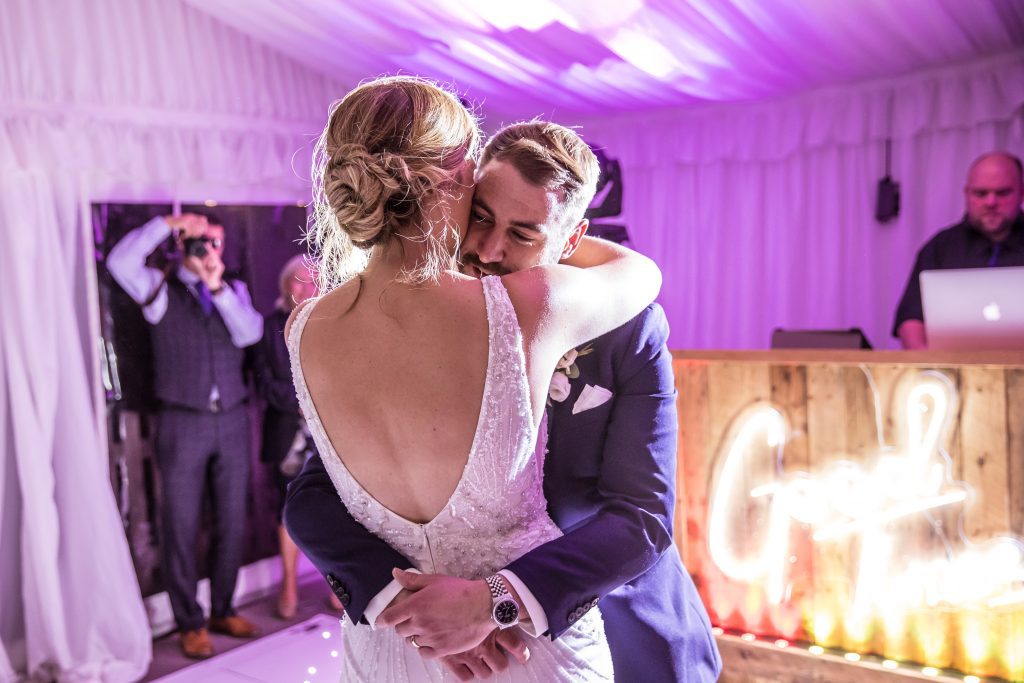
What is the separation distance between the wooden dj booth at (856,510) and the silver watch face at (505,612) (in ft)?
6.14

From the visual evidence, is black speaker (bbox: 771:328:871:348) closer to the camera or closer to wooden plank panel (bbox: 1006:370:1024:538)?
wooden plank panel (bbox: 1006:370:1024:538)

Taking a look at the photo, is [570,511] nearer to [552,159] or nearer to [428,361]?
[428,361]

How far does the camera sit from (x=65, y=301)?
386cm

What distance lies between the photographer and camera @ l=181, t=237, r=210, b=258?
14.0 feet

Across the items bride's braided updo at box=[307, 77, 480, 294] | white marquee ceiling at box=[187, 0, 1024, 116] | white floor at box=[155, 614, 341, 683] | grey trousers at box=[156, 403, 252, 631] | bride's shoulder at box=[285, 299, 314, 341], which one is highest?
white marquee ceiling at box=[187, 0, 1024, 116]

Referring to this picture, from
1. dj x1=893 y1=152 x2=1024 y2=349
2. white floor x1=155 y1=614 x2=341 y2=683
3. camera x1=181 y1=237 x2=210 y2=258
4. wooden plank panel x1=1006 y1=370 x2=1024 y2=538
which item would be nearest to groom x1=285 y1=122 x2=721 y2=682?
wooden plank panel x1=1006 y1=370 x2=1024 y2=538

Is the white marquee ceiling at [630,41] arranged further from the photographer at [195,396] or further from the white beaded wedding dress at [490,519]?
the white beaded wedding dress at [490,519]

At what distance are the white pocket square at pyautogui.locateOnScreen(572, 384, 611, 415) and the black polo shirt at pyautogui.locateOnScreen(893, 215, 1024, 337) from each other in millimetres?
3025

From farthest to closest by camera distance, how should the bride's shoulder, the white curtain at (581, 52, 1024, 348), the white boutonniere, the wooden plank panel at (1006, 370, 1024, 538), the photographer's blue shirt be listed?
1. the white curtain at (581, 52, 1024, 348)
2. the photographer's blue shirt
3. the wooden plank panel at (1006, 370, 1024, 538)
4. the white boutonniere
5. the bride's shoulder

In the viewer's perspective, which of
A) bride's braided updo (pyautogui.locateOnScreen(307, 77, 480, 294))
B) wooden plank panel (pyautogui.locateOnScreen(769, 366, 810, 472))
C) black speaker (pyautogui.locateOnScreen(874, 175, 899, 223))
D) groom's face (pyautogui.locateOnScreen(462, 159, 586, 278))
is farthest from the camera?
black speaker (pyautogui.locateOnScreen(874, 175, 899, 223))

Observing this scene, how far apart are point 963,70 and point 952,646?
3.05 meters

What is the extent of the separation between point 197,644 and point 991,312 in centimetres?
362

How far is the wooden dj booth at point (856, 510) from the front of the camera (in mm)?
2553

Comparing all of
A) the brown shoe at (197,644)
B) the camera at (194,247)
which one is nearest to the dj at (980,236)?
the camera at (194,247)
